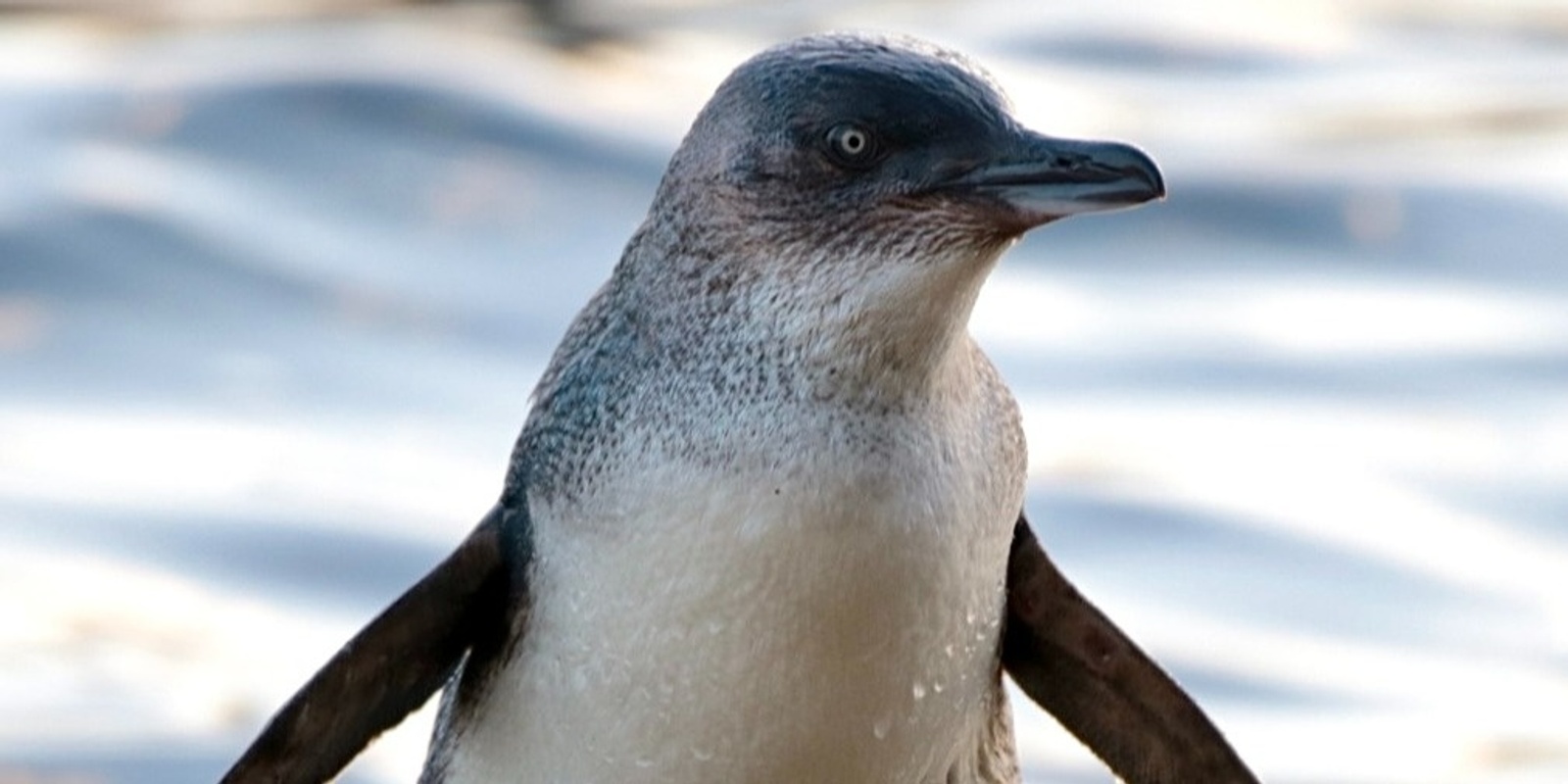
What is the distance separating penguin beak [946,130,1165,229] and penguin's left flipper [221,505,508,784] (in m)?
0.86

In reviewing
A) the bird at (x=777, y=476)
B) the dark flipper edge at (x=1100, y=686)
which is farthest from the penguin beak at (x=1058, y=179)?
the dark flipper edge at (x=1100, y=686)

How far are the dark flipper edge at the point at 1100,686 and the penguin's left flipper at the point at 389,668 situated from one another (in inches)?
27.1

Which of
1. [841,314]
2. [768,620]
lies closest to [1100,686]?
[768,620]

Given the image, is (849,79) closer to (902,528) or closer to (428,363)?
(902,528)

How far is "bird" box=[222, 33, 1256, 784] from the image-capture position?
4.45 metres

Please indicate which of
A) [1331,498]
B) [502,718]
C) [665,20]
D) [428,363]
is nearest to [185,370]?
[428,363]

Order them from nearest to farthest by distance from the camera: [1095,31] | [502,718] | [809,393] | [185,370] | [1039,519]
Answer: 1. [809,393]
2. [502,718]
3. [1039,519]
4. [185,370]
5. [1095,31]

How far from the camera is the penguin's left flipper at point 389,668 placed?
4852 mm

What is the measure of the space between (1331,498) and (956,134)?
4.58m

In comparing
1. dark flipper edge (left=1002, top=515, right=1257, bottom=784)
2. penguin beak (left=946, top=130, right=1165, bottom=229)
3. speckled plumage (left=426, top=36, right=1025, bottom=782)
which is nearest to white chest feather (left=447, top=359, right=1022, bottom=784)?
speckled plumage (left=426, top=36, right=1025, bottom=782)

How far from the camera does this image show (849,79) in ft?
14.9

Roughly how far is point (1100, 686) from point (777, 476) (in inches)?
33.2

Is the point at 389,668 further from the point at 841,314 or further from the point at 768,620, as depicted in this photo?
the point at 841,314

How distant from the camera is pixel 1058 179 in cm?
439
